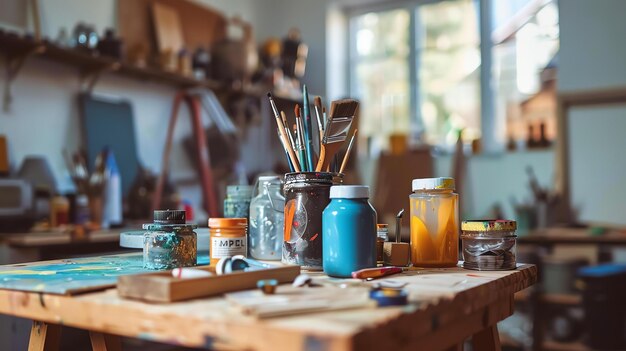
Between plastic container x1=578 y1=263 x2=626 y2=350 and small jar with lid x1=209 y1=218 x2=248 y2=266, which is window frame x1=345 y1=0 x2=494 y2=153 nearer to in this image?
plastic container x1=578 y1=263 x2=626 y2=350

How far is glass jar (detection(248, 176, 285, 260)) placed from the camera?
1.31 metres

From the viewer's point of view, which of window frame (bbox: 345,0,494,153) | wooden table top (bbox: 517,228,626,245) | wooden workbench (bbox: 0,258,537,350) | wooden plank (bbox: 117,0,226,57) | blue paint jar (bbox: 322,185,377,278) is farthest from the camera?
window frame (bbox: 345,0,494,153)

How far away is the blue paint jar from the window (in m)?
3.49

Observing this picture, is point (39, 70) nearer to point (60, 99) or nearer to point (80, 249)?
point (60, 99)

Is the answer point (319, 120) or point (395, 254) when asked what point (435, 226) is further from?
point (319, 120)

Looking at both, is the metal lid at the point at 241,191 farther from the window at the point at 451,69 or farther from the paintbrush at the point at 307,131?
the window at the point at 451,69

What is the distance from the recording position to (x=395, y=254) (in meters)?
1.18

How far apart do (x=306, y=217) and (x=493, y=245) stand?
0.36 metres

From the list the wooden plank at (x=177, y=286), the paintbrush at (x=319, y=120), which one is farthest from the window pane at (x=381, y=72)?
the wooden plank at (x=177, y=286)

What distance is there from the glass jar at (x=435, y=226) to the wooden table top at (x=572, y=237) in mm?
2409

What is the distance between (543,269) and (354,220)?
2755 mm

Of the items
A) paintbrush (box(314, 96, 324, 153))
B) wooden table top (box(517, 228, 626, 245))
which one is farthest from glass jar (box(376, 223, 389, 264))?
wooden table top (box(517, 228, 626, 245))

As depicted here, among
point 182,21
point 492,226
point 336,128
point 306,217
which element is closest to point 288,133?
point 336,128

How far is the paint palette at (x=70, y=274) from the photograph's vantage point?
88 centimetres
